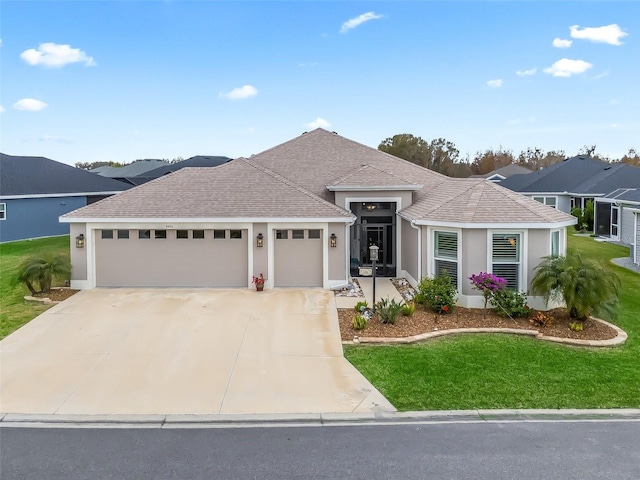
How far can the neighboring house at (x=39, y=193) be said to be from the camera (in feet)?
85.8

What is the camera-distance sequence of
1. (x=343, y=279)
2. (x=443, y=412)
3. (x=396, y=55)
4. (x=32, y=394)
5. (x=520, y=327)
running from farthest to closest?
(x=396, y=55)
(x=343, y=279)
(x=520, y=327)
(x=32, y=394)
(x=443, y=412)

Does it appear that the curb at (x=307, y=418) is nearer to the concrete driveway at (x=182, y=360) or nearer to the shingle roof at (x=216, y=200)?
the concrete driveway at (x=182, y=360)

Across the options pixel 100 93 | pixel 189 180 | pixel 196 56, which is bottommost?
pixel 189 180

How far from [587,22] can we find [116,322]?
20.4 metres

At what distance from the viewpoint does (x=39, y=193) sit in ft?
90.3

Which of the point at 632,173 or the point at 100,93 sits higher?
the point at 100,93

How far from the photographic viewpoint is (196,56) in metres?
23.9

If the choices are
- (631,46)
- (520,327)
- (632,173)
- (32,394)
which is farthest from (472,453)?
(632,173)

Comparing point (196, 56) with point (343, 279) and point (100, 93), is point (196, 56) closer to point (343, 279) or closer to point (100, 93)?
point (100, 93)

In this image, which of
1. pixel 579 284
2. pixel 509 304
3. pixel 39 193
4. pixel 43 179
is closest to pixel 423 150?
pixel 43 179

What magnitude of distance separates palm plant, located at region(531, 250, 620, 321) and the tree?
51358mm

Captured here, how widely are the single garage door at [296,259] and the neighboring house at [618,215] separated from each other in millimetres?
16066

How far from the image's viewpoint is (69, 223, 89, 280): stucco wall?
14648mm

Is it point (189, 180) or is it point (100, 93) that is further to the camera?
point (100, 93)
